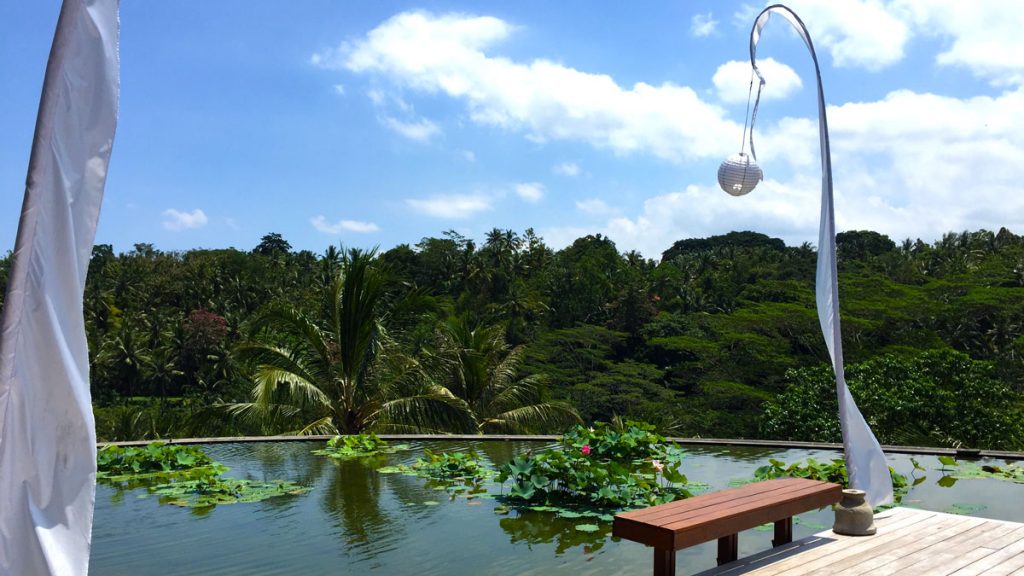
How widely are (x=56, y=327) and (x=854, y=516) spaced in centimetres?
403

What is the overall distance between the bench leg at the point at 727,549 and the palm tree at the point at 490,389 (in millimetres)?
9359

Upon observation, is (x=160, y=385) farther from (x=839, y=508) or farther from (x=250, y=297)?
(x=839, y=508)

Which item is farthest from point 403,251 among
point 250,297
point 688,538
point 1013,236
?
point 688,538

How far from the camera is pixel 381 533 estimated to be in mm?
5527

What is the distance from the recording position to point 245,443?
1035 centimetres

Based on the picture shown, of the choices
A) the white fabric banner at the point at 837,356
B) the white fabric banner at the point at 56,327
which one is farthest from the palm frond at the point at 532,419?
the white fabric banner at the point at 56,327

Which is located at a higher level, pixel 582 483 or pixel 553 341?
pixel 553 341

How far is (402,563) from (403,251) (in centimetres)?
3740

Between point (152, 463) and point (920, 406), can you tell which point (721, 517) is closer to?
point (152, 463)

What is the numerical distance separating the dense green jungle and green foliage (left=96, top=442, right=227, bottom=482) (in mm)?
3402

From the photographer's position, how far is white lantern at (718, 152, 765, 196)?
204 inches

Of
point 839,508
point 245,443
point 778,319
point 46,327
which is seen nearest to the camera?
point 46,327

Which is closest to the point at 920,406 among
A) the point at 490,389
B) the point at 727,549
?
the point at 490,389

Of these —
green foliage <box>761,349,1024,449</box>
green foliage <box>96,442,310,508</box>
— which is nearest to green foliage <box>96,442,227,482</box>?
green foliage <box>96,442,310,508</box>
